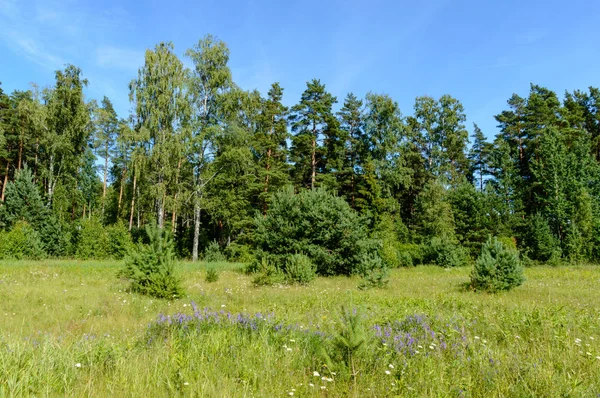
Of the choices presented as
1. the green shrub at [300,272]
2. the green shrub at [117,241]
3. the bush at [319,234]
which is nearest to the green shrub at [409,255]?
the bush at [319,234]

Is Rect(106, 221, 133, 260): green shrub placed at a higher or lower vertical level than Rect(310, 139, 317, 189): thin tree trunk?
lower

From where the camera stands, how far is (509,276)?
12109mm

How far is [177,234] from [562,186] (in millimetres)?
36953

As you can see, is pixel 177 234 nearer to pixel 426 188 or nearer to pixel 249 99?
pixel 249 99

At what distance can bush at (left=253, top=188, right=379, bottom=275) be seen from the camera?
17.5 m

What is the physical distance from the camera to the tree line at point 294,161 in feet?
84.1

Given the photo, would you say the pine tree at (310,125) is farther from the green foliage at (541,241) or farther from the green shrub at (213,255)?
the green foliage at (541,241)

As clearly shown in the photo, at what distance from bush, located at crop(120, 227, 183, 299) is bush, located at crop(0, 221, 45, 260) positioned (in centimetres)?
1727

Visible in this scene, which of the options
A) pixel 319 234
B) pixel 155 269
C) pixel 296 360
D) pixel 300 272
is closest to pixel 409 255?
pixel 319 234

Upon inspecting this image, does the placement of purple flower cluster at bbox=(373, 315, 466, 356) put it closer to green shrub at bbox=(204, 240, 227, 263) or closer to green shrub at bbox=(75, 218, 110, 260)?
green shrub at bbox=(204, 240, 227, 263)

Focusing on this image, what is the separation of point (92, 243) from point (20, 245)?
4.63m

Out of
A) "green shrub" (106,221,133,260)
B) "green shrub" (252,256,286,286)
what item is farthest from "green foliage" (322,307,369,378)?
"green shrub" (106,221,133,260)

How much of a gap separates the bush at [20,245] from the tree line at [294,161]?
437cm

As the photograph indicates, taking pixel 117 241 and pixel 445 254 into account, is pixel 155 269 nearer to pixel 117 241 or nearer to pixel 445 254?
pixel 117 241
